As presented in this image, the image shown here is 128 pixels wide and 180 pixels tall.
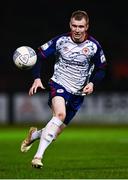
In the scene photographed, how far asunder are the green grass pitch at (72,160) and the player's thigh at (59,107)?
671 millimetres

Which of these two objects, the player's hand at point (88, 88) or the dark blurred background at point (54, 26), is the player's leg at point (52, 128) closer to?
the player's hand at point (88, 88)

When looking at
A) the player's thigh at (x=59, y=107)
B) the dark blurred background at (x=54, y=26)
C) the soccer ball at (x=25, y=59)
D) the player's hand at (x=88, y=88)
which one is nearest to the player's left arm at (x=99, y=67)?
the player's hand at (x=88, y=88)

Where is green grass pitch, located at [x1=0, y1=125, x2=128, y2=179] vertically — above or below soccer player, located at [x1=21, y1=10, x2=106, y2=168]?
below

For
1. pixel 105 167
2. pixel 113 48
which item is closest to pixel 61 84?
pixel 105 167

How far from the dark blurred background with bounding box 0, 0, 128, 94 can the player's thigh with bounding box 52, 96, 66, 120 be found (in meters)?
17.0

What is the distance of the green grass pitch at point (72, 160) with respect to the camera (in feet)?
26.9

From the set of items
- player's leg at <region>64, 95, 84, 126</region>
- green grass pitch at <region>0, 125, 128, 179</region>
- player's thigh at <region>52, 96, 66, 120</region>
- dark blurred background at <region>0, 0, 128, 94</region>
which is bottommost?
dark blurred background at <region>0, 0, 128, 94</region>

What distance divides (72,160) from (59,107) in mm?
2139

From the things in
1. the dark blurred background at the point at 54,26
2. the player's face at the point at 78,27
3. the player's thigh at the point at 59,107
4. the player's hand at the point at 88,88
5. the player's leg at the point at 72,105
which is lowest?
the dark blurred background at the point at 54,26

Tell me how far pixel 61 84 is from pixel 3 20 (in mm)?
19822

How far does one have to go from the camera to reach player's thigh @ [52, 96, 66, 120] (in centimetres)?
871

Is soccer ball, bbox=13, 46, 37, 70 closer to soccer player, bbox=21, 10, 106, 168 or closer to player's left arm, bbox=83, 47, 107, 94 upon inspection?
soccer player, bbox=21, 10, 106, 168

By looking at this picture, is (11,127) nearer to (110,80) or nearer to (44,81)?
(44,81)

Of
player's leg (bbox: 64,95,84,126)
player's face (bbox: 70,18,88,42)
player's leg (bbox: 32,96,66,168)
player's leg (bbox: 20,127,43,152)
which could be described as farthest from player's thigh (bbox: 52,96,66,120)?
player's leg (bbox: 20,127,43,152)
